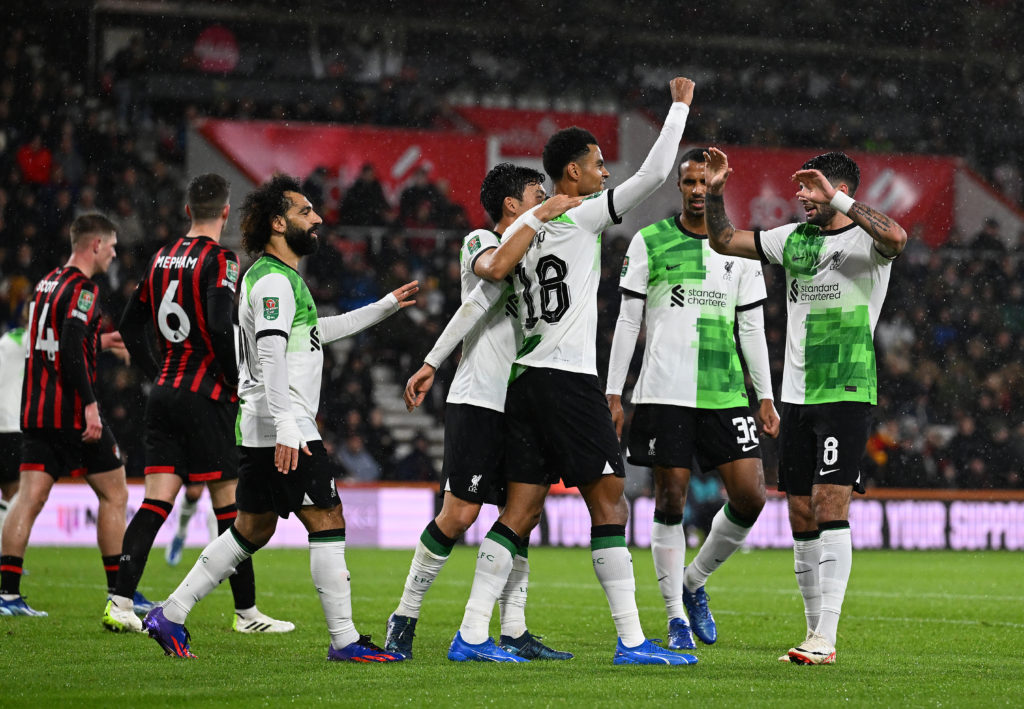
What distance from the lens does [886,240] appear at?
5871mm

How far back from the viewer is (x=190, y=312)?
7398 millimetres

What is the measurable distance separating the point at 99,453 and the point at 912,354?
15.6 metres

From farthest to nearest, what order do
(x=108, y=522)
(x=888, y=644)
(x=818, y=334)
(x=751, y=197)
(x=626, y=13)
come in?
(x=626, y=13) → (x=751, y=197) → (x=108, y=522) → (x=888, y=644) → (x=818, y=334)

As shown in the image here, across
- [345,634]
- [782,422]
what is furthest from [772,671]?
[345,634]

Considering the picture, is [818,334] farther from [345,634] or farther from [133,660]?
[133,660]

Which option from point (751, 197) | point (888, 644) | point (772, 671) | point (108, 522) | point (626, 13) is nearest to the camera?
point (772, 671)

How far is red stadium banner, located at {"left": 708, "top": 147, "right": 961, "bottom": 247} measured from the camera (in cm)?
2303

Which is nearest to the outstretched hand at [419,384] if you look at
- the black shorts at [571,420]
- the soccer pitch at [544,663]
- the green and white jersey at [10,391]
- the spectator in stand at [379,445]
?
the black shorts at [571,420]

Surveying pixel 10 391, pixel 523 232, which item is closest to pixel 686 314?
pixel 523 232

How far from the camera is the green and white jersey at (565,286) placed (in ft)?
19.6

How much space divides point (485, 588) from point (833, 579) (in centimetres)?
154

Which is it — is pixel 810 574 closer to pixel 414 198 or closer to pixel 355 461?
pixel 355 461

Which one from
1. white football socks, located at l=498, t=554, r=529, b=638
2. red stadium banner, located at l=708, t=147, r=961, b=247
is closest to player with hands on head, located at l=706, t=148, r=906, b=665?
white football socks, located at l=498, t=554, r=529, b=638

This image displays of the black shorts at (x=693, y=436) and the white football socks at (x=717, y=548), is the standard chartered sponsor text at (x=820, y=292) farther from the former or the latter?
the white football socks at (x=717, y=548)
